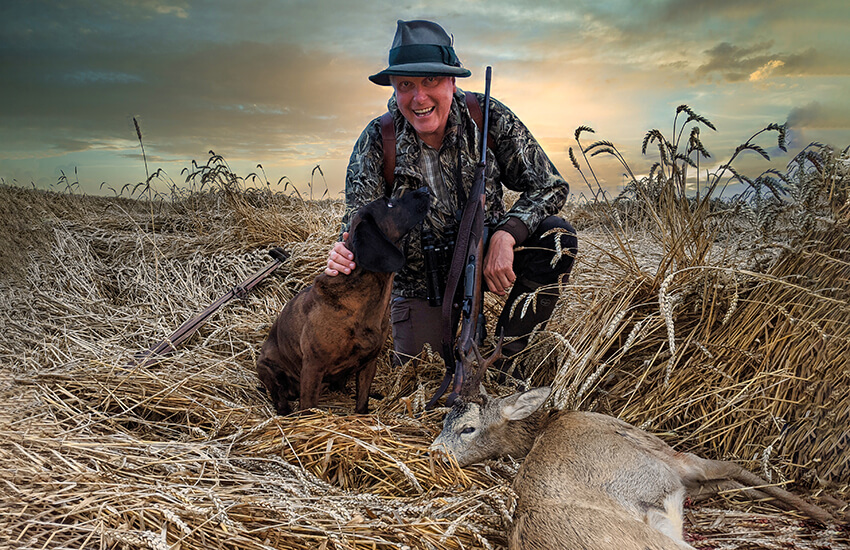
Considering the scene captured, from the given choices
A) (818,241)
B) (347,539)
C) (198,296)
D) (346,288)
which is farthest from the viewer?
(198,296)

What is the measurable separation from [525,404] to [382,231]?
1.41m

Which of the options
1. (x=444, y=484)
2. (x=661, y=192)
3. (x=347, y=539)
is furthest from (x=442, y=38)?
(x=347, y=539)

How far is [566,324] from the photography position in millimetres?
4352

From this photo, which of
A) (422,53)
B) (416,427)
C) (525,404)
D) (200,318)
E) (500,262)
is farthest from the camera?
(200,318)

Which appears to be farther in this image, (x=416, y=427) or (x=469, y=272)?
(x=469, y=272)

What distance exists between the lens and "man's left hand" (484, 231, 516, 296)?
3.98 m

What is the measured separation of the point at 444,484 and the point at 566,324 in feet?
6.57

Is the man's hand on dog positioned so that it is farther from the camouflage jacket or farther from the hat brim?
the hat brim

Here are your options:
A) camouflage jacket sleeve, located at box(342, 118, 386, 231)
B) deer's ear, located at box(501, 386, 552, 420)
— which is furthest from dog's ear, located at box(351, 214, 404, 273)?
deer's ear, located at box(501, 386, 552, 420)

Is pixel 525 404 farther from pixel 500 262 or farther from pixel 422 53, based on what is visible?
pixel 422 53

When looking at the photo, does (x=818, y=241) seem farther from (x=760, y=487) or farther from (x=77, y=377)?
(x=77, y=377)

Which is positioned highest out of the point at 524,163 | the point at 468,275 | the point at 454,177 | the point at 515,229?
the point at 524,163

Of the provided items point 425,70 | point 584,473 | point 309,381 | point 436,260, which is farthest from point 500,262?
point 584,473

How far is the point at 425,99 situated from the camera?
161 inches
